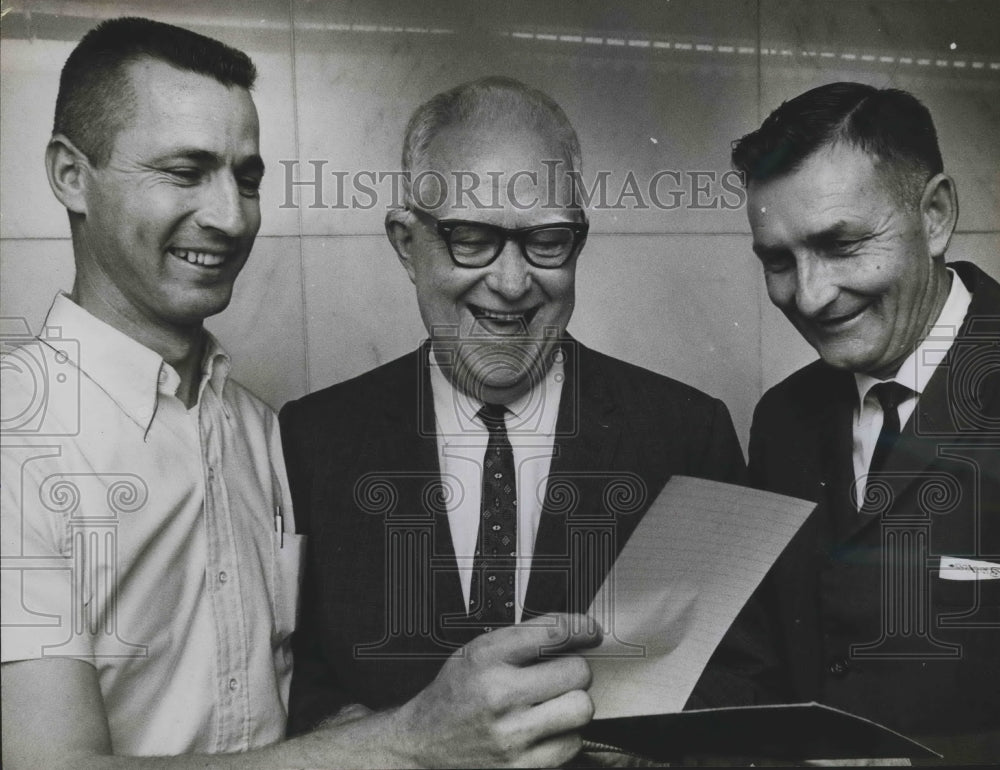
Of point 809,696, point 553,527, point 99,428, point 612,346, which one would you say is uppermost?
point 612,346

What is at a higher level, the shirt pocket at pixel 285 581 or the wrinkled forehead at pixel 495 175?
the wrinkled forehead at pixel 495 175

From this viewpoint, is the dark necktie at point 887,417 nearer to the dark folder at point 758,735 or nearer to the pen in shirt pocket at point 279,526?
the dark folder at point 758,735

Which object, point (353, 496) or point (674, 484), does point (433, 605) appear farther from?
point (674, 484)

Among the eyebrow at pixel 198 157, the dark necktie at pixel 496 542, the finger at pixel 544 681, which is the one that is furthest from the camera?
the dark necktie at pixel 496 542

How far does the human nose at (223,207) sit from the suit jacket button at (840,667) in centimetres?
150

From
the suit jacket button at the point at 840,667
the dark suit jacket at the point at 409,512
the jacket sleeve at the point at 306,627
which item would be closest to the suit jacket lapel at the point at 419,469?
the dark suit jacket at the point at 409,512

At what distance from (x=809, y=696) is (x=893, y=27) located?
1426 millimetres

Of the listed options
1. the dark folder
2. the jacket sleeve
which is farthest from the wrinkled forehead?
the dark folder

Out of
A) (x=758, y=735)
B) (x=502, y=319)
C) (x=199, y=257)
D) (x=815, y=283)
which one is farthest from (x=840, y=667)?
(x=199, y=257)

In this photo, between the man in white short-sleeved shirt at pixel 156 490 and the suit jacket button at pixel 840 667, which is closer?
the man in white short-sleeved shirt at pixel 156 490

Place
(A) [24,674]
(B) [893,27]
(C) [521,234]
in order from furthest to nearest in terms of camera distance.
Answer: (B) [893,27] → (C) [521,234] → (A) [24,674]

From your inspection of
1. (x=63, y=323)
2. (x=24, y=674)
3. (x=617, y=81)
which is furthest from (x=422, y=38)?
(x=24, y=674)

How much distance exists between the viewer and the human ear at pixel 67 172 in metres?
2.20

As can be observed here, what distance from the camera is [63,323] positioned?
2.23 m
